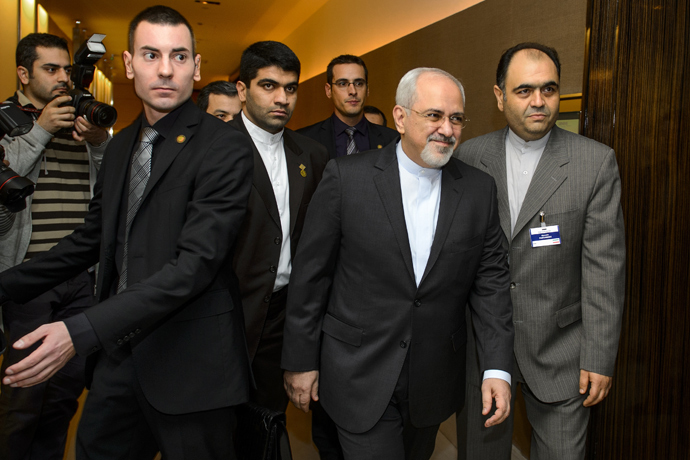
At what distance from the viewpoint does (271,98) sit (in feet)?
8.10

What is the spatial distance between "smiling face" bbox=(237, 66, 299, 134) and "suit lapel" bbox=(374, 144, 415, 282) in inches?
32.3

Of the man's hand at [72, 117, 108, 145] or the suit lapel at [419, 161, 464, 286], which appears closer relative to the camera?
the suit lapel at [419, 161, 464, 286]

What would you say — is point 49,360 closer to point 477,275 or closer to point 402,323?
point 402,323

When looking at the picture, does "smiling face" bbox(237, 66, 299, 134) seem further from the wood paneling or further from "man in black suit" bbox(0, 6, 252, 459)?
the wood paneling

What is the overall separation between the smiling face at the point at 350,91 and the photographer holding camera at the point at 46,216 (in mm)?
1535

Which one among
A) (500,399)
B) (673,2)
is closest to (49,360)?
(500,399)

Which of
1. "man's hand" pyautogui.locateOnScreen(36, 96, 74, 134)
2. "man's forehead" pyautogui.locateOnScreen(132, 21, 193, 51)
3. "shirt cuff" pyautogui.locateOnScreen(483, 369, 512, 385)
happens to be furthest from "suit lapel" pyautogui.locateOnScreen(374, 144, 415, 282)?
"man's hand" pyautogui.locateOnScreen(36, 96, 74, 134)

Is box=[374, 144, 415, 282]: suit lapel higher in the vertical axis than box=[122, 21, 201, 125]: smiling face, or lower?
lower

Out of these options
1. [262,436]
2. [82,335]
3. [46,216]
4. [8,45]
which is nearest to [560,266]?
[262,436]

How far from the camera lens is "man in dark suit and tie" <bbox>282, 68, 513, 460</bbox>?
1712 mm

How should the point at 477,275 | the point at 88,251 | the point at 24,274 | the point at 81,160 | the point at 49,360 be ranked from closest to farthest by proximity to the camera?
the point at 49,360
the point at 24,274
the point at 88,251
the point at 477,275
the point at 81,160

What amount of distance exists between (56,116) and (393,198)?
1.56 meters

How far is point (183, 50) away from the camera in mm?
1656

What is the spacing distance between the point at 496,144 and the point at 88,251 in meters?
1.56
